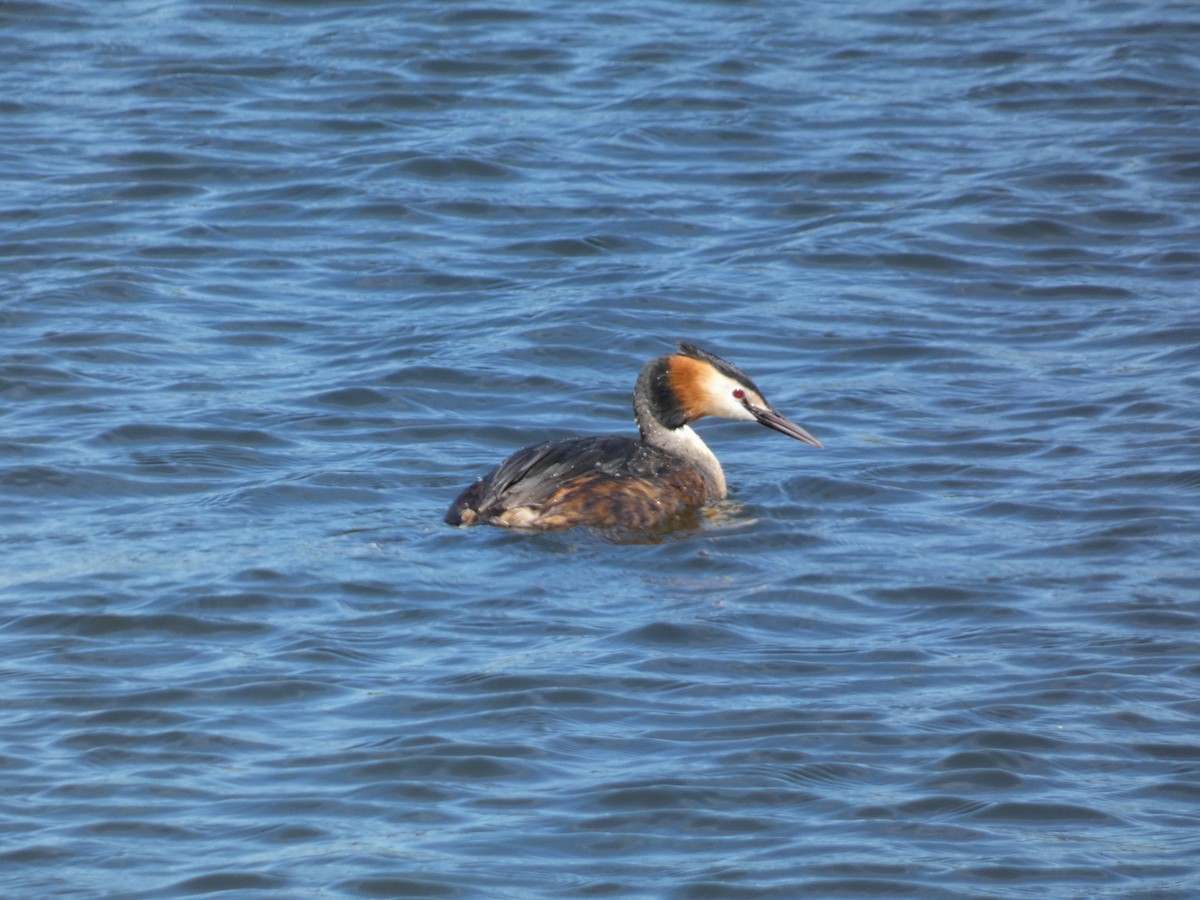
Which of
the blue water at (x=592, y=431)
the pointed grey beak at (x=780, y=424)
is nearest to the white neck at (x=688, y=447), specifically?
the blue water at (x=592, y=431)

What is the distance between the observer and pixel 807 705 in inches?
259

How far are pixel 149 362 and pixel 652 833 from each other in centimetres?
570

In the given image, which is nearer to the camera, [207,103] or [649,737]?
[649,737]

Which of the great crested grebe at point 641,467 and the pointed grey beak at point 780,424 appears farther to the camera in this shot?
the pointed grey beak at point 780,424

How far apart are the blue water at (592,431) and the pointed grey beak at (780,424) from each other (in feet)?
0.52

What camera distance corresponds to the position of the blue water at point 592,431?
5.85 m

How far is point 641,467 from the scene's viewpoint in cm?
891

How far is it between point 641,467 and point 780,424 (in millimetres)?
800

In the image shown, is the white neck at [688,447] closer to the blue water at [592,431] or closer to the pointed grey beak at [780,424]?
the blue water at [592,431]

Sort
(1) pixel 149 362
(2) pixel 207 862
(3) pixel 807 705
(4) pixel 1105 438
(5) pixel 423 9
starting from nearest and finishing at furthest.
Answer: (2) pixel 207 862
(3) pixel 807 705
(4) pixel 1105 438
(1) pixel 149 362
(5) pixel 423 9

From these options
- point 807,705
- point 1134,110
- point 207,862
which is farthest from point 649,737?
point 1134,110

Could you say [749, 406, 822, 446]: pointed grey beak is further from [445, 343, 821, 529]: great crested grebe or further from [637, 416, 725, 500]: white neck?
[637, 416, 725, 500]: white neck

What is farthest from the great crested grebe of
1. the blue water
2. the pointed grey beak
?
the blue water

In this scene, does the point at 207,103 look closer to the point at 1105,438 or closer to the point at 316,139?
the point at 316,139
